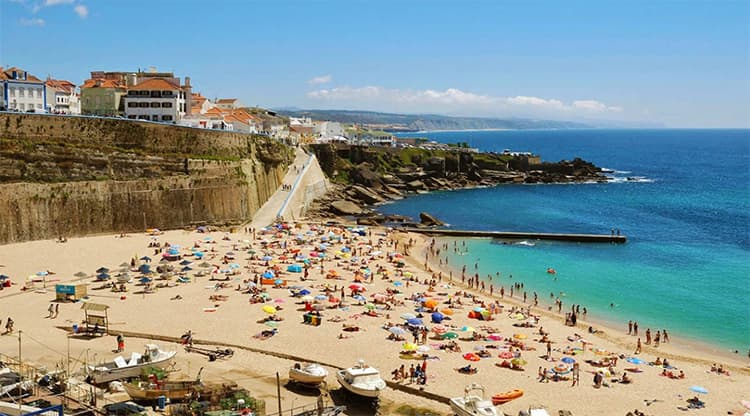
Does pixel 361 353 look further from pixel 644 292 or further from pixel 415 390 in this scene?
pixel 644 292

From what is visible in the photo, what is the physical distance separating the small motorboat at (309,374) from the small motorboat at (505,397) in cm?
545

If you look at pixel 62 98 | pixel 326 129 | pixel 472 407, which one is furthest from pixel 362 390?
pixel 326 129

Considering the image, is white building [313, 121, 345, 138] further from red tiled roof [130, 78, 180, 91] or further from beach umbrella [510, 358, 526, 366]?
beach umbrella [510, 358, 526, 366]

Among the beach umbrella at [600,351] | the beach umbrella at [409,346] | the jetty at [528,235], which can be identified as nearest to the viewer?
the beach umbrella at [409,346]

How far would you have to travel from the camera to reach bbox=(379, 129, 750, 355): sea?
1329 inches

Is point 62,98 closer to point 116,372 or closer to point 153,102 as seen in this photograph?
point 153,102

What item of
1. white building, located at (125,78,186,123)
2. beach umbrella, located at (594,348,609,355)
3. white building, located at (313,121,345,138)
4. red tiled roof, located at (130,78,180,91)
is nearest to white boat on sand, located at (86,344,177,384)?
beach umbrella, located at (594,348,609,355)

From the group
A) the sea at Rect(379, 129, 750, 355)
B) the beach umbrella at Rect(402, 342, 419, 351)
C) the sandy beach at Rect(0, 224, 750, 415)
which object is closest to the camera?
the sandy beach at Rect(0, 224, 750, 415)

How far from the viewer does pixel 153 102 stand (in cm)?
6188

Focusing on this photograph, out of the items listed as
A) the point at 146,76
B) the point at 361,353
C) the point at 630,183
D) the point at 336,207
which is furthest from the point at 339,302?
the point at 630,183

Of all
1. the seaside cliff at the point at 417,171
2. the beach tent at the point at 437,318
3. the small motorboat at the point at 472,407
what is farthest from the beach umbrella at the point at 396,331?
the seaside cliff at the point at 417,171

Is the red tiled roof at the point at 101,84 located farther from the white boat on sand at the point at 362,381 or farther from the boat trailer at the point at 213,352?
the white boat on sand at the point at 362,381

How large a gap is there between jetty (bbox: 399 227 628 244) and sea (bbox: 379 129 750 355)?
3.54 ft

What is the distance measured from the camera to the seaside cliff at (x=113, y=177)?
4162cm
